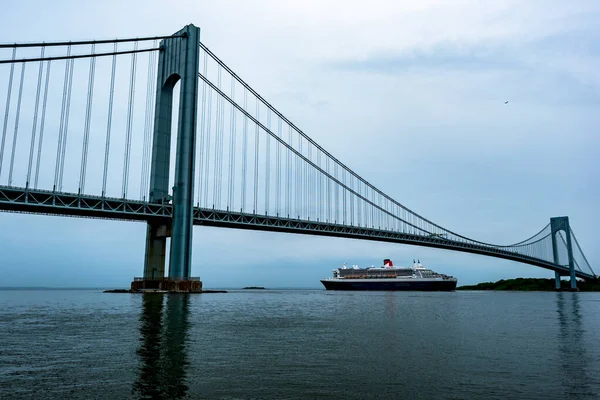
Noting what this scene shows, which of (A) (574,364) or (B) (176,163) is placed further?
(B) (176,163)

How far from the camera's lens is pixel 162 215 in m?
55.0

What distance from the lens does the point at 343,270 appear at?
105438 millimetres

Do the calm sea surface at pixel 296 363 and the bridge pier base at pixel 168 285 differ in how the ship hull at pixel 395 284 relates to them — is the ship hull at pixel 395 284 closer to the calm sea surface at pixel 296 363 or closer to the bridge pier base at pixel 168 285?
the bridge pier base at pixel 168 285

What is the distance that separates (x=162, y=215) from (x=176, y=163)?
620 cm

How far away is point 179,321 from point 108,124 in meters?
37.0

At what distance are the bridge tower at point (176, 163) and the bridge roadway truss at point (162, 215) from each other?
104 inches

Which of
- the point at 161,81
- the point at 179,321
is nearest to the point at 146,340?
the point at 179,321

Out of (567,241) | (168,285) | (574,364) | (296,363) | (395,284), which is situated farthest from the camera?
(567,241)

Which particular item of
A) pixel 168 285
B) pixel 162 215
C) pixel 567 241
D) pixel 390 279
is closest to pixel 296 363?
pixel 168 285

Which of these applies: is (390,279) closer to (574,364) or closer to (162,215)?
(162,215)

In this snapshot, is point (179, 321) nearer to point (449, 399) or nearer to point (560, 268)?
point (449, 399)

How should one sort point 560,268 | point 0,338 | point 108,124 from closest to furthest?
1. point 0,338
2. point 108,124
3. point 560,268

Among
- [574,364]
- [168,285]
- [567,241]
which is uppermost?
[567,241]

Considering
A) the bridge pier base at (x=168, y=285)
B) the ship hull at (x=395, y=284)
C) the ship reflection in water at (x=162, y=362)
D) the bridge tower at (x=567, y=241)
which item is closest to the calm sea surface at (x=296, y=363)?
the ship reflection in water at (x=162, y=362)
